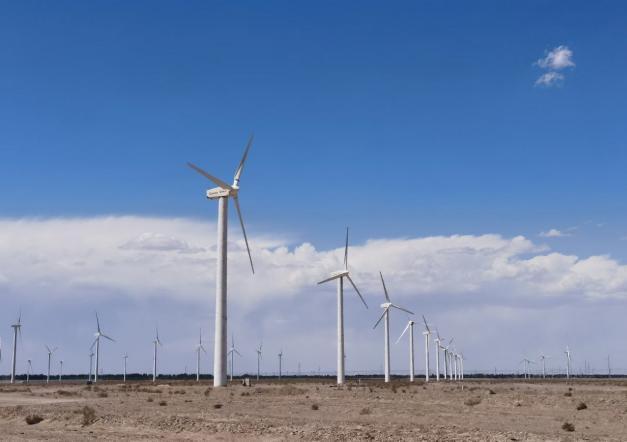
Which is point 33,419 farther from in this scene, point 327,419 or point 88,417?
point 327,419

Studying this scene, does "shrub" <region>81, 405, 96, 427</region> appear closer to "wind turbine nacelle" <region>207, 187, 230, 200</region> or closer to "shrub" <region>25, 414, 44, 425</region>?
"shrub" <region>25, 414, 44, 425</region>

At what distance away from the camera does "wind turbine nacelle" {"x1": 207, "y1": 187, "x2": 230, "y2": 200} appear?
8150cm

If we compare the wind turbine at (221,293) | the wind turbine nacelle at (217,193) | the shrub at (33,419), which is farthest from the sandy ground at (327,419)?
the wind turbine nacelle at (217,193)

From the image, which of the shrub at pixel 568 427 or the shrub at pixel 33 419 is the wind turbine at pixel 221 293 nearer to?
the shrub at pixel 33 419

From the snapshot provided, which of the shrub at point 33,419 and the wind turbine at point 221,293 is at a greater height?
the wind turbine at point 221,293

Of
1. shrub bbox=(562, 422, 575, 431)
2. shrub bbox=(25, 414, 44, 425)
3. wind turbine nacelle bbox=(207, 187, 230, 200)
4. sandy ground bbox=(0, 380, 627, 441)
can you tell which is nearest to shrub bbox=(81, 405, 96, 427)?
sandy ground bbox=(0, 380, 627, 441)

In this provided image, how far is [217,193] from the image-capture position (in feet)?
269

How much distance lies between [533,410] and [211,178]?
45.8 meters

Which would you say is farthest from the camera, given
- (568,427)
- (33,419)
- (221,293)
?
(221,293)

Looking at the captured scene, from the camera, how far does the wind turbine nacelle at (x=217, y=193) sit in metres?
81.5

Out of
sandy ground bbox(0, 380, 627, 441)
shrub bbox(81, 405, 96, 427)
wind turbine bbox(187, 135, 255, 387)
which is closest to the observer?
sandy ground bbox(0, 380, 627, 441)

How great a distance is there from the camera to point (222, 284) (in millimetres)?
76750

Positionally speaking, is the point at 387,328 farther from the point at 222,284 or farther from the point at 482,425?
the point at 482,425

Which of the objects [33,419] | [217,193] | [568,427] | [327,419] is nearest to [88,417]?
[33,419]
